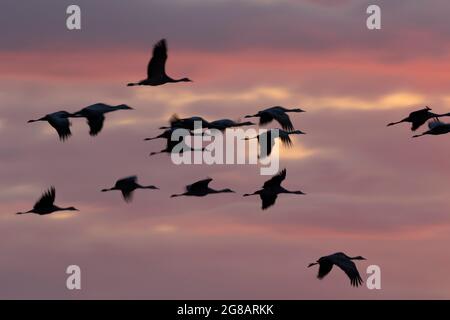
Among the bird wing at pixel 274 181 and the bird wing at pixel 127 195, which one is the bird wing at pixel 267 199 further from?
the bird wing at pixel 127 195

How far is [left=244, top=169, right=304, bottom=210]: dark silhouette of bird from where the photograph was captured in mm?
61750

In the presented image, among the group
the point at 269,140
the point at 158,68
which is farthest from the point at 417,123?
the point at 158,68

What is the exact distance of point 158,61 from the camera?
5922cm

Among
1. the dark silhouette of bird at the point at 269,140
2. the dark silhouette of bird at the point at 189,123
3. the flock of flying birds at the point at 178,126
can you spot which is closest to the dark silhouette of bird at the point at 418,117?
the flock of flying birds at the point at 178,126

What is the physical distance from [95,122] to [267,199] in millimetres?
8488

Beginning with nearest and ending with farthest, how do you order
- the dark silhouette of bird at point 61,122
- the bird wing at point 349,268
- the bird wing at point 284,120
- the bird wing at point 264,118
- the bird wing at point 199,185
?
1. the bird wing at point 349,268
2. the bird wing at point 264,118
3. the bird wing at point 284,120
4. the dark silhouette of bird at point 61,122
5. the bird wing at point 199,185

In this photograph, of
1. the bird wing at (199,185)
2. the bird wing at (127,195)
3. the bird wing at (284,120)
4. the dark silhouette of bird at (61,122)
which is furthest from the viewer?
the bird wing at (199,185)

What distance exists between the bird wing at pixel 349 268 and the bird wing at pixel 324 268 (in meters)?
0.27

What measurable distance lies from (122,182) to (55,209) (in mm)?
3126

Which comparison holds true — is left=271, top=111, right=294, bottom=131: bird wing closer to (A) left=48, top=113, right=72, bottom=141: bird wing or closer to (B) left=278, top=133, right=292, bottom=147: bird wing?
(B) left=278, top=133, right=292, bottom=147: bird wing

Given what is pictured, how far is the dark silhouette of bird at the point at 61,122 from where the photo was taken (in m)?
59.3

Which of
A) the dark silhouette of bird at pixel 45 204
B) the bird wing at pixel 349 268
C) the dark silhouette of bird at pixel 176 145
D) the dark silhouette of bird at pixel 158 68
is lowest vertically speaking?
the bird wing at pixel 349 268
